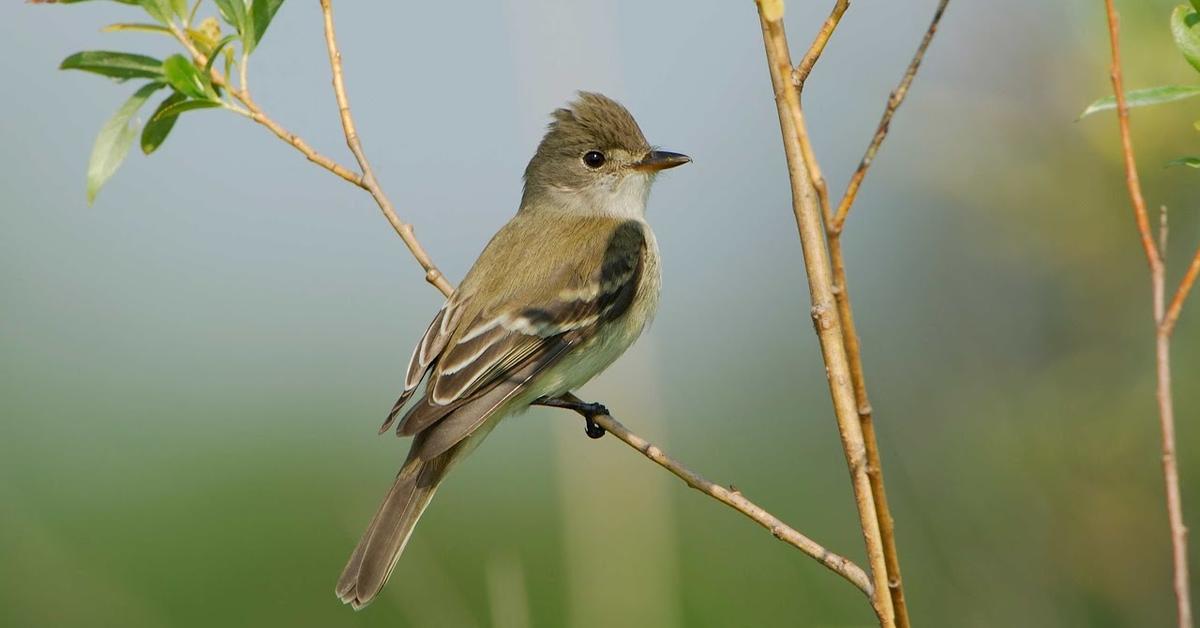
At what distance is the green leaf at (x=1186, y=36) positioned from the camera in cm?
206

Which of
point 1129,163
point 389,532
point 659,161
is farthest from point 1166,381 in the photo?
point 659,161

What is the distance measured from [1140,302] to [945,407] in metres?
0.82

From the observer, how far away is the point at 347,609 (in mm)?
4352

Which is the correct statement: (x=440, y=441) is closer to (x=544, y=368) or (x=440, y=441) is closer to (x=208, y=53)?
(x=544, y=368)

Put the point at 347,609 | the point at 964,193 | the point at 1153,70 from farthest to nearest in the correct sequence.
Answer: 1. the point at 347,609
2. the point at 964,193
3. the point at 1153,70

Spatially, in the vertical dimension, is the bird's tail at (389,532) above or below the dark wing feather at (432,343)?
below

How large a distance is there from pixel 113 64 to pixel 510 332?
1573 mm

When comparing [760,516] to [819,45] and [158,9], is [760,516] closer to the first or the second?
[819,45]

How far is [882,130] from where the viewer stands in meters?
1.80

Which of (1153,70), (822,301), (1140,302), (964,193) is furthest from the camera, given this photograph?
(964,193)

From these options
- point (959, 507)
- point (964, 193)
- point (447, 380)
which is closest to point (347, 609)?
point (447, 380)

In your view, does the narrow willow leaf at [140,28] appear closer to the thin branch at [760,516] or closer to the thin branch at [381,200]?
the thin branch at [381,200]

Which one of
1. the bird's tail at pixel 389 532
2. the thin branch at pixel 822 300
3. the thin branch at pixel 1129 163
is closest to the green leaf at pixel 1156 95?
the thin branch at pixel 1129 163

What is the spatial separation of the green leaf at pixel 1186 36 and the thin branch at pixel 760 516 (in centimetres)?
96
